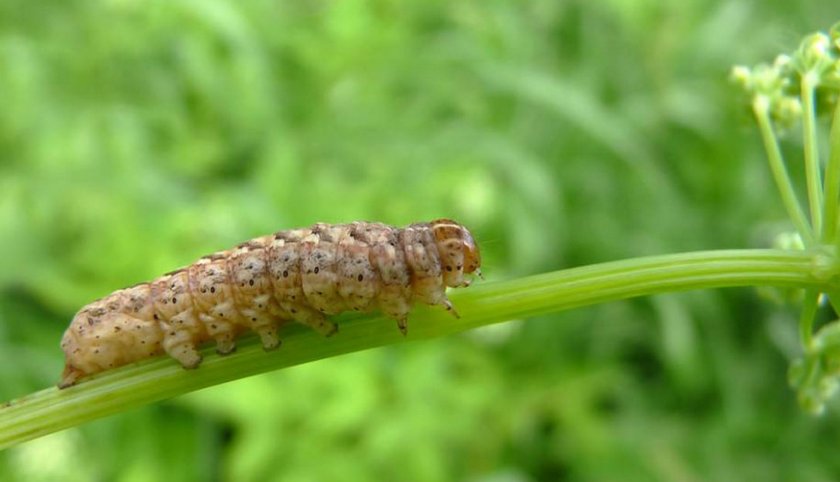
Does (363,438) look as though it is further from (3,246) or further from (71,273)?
(3,246)

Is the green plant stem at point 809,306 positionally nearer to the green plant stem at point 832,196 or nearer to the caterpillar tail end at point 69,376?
the green plant stem at point 832,196

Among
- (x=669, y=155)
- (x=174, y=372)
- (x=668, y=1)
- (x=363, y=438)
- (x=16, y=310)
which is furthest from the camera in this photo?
(x=669, y=155)

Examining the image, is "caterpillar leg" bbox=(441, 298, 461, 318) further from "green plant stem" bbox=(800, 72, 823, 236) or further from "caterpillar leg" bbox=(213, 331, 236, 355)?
"green plant stem" bbox=(800, 72, 823, 236)

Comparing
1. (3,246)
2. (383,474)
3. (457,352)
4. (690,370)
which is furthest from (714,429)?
(3,246)

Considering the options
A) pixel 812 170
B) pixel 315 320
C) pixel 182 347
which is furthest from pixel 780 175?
pixel 182 347

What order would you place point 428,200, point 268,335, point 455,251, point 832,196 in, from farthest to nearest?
point 428,200 → point 455,251 → point 268,335 → point 832,196

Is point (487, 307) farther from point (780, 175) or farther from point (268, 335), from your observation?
point (780, 175)

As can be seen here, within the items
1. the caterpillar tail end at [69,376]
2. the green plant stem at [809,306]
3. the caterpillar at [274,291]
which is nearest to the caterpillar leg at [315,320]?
the caterpillar at [274,291]
